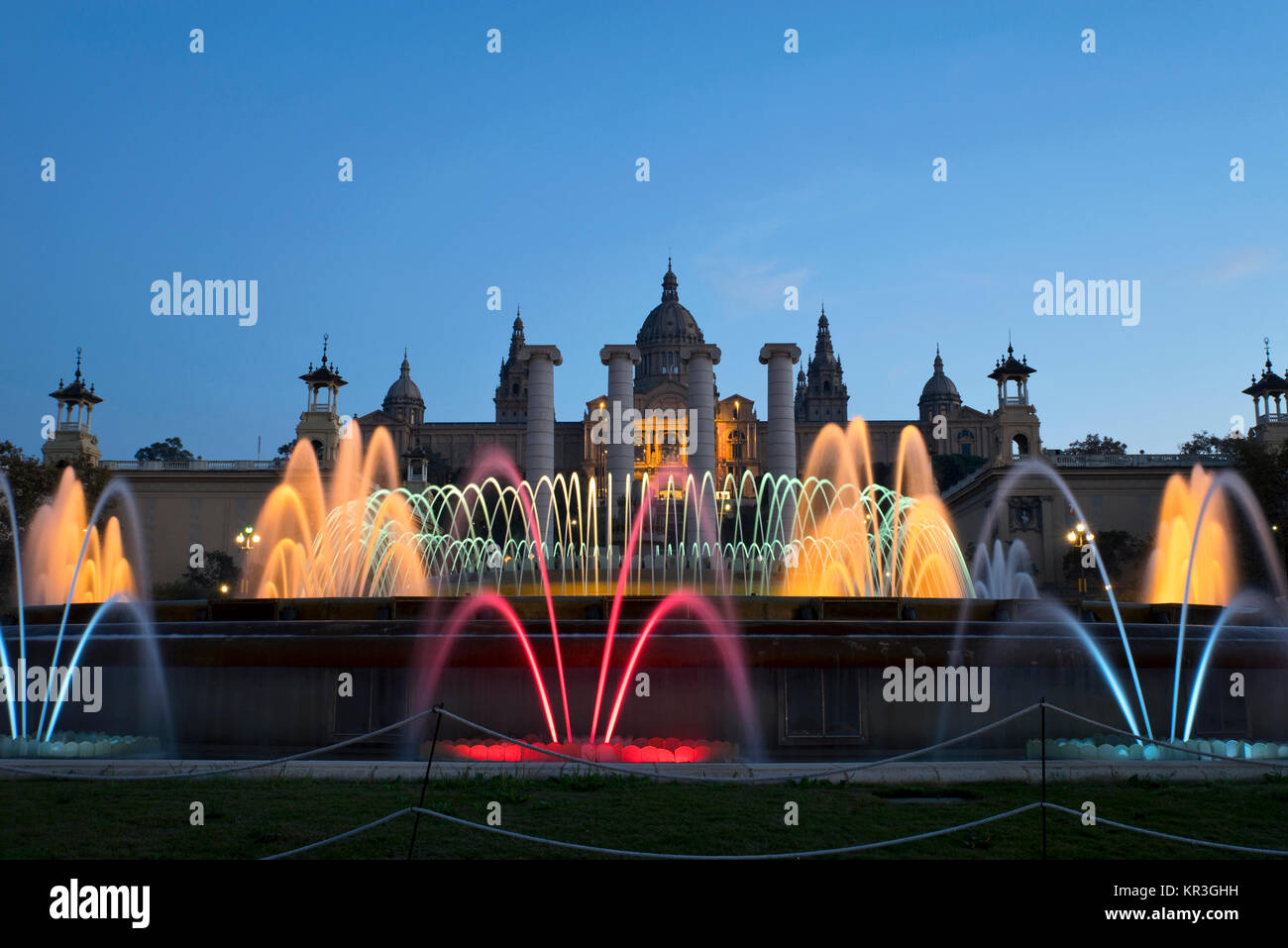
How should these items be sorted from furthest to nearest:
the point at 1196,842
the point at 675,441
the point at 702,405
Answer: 1. the point at 675,441
2. the point at 702,405
3. the point at 1196,842

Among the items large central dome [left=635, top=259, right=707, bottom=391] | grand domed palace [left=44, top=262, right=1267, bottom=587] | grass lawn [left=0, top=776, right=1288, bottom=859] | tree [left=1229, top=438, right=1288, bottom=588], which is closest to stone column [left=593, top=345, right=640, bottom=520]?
grand domed palace [left=44, top=262, right=1267, bottom=587]

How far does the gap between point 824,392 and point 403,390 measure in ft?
208

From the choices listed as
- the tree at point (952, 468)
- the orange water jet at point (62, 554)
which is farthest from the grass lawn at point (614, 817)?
the tree at point (952, 468)

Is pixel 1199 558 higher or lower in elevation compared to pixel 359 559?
lower

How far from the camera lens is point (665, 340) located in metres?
155

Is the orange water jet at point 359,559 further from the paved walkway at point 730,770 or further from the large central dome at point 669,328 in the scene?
the large central dome at point 669,328

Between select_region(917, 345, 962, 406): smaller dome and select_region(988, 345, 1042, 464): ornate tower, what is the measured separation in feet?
272

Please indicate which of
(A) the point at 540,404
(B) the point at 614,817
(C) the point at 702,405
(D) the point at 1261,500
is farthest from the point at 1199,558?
(B) the point at 614,817

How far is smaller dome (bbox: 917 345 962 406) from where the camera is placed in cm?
15888

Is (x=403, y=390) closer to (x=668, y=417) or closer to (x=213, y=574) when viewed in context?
(x=668, y=417)

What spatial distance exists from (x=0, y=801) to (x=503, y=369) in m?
160

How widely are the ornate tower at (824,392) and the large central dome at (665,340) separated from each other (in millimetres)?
18013

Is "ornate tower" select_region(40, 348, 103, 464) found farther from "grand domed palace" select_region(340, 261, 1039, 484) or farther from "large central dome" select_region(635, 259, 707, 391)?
"large central dome" select_region(635, 259, 707, 391)
